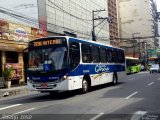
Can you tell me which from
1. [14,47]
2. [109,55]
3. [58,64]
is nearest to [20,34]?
[14,47]

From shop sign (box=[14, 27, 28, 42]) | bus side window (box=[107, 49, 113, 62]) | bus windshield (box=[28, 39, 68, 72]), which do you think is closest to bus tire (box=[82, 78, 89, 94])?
bus windshield (box=[28, 39, 68, 72])

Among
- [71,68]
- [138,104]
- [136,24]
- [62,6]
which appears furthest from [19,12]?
[136,24]

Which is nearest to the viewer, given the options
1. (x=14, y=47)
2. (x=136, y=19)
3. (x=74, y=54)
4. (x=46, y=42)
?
(x=46, y=42)

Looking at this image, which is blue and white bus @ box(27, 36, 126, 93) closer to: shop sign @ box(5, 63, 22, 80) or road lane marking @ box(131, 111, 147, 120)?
road lane marking @ box(131, 111, 147, 120)

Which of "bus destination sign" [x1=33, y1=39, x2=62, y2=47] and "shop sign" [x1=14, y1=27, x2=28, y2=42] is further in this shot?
"shop sign" [x1=14, y1=27, x2=28, y2=42]

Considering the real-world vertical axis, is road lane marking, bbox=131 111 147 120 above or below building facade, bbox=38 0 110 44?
below

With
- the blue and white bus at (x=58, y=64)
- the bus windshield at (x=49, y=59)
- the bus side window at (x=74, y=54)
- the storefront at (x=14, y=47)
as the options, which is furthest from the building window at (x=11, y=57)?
the bus side window at (x=74, y=54)

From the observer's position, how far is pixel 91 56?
1977 centimetres

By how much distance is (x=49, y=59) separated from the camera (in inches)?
640

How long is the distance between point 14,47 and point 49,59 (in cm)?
1569

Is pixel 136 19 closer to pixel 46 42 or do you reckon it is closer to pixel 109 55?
pixel 109 55

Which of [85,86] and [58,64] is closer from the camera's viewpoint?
[58,64]

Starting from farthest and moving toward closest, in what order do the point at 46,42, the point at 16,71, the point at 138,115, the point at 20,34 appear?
1. the point at 20,34
2. the point at 16,71
3. the point at 46,42
4. the point at 138,115

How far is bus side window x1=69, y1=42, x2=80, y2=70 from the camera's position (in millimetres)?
16631
